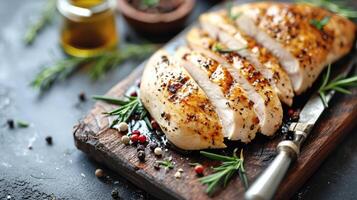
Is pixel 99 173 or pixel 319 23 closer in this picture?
pixel 99 173

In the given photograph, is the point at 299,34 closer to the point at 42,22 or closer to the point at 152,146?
the point at 152,146

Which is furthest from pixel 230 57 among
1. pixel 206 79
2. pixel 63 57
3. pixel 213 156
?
pixel 63 57

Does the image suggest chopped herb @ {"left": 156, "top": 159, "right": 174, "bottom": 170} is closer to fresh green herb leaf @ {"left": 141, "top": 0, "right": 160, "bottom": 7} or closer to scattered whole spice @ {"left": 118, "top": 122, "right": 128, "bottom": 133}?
scattered whole spice @ {"left": 118, "top": 122, "right": 128, "bottom": 133}

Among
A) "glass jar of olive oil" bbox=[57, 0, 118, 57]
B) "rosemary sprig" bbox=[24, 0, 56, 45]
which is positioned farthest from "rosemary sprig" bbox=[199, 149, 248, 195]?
"rosemary sprig" bbox=[24, 0, 56, 45]

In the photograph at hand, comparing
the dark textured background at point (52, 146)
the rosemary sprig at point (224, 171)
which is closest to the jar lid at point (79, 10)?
the dark textured background at point (52, 146)

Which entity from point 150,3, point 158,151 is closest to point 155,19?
point 150,3

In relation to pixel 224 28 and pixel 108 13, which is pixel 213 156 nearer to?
pixel 224 28
